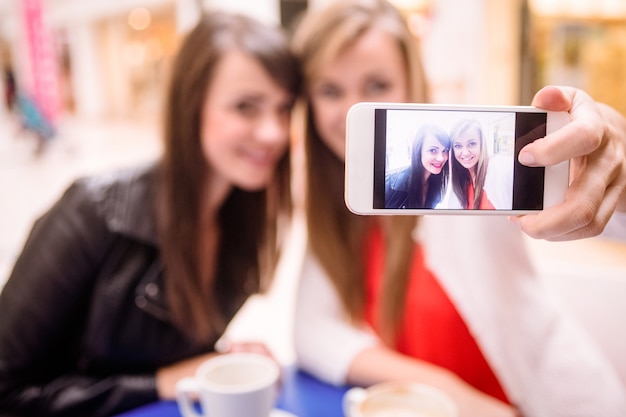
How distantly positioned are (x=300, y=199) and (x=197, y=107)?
10.3 inches

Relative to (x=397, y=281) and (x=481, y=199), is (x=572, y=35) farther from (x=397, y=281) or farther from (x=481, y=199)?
(x=481, y=199)

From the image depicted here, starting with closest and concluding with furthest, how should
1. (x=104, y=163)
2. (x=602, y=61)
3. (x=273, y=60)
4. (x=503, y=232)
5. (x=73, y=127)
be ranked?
(x=503, y=232) → (x=273, y=60) → (x=602, y=61) → (x=104, y=163) → (x=73, y=127)

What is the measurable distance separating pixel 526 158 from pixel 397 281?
55 centimetres

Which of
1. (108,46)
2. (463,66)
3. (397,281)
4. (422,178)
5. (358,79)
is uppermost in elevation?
(108,46)

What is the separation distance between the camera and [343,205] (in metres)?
0.85

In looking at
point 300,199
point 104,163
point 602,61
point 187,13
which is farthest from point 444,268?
point 104,163

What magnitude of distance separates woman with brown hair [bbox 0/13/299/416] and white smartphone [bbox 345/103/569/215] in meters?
0.49

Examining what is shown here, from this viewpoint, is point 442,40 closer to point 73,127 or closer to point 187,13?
point 187,13

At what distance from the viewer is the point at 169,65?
0.92 metres

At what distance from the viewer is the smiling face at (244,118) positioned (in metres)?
0.84

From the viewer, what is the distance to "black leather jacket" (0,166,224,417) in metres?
0.79

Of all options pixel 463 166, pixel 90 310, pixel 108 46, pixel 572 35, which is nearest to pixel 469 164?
pixel 463 166

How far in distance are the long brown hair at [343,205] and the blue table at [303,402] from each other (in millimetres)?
168

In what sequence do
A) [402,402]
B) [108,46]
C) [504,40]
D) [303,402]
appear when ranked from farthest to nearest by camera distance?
1. [108,46]
2. [504,40]
3. [303,402]
4. [402,402]
